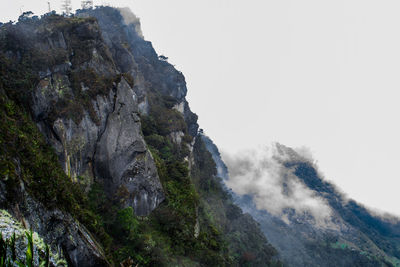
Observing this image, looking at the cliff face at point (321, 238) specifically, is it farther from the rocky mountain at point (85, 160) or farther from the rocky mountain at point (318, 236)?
the rocky mountain at point (85, 160)

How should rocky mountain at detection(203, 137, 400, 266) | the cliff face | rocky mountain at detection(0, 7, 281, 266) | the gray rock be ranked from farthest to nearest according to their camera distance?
the cliff face → rocky mountain at detection(203, 137, 400, 266) → the gray rock → rocky mountain at detection(0, 7, 281, 266)

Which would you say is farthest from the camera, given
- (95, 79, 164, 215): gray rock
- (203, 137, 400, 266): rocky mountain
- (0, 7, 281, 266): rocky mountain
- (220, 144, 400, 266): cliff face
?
(220, 144, 400, 266): cliff face

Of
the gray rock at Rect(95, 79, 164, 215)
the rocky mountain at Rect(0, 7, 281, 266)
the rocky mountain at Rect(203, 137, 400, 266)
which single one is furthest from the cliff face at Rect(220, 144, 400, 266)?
the gray rock at Rect(95, 79, 164, 215)

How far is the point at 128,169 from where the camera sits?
26.1 metres

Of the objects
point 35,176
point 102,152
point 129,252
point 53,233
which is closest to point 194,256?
point 129,252

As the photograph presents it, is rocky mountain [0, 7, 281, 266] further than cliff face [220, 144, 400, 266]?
No

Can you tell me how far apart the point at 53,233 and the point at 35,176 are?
3.27m

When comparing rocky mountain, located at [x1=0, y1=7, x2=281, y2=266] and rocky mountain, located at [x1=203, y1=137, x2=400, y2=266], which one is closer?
rocky mountain, located at [x1=0, y1=7, x2=281, y2=266]

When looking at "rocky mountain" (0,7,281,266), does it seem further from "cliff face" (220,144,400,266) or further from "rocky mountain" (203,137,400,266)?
"cliff face" (220,144,400,266)

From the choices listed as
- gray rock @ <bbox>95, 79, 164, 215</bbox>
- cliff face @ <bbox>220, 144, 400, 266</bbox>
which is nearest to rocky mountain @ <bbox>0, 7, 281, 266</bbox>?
gray rock @ <bbox>95, 79, 164, 215</bbox>

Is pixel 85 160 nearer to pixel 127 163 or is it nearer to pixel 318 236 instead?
pixel 127 163

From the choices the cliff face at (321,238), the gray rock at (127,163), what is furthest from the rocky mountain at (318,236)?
the gray rock at (127,163)

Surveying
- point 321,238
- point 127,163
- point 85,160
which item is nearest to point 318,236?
point 321,238

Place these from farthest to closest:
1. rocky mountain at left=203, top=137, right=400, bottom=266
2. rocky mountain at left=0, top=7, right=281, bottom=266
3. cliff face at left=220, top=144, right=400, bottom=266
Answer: cliff face at left=220, top=144, right=400, bottom=266 < rocky mountain at left=203, top=137, right=400, bottom=266 < rocky mountain at left=0, top=7, right=281, bottom=266
